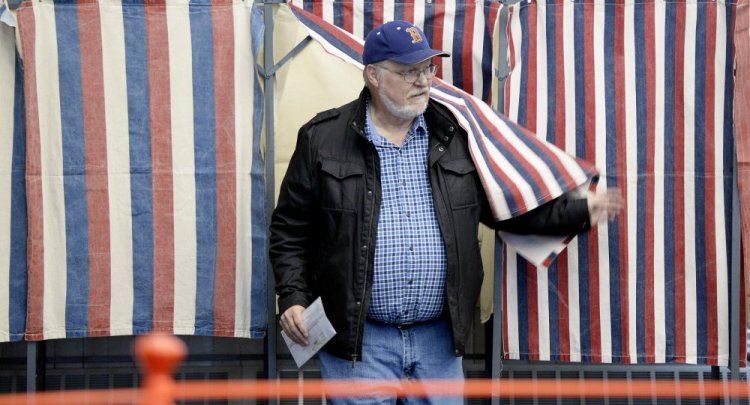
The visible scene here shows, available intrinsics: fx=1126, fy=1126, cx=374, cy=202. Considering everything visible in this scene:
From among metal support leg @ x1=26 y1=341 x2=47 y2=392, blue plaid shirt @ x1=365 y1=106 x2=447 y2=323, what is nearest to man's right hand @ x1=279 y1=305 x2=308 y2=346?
blue plaid shirt @ x1=365 y1=106 x2=447 y2=323

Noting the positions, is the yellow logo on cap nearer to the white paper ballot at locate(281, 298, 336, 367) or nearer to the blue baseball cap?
the blue baseball cap

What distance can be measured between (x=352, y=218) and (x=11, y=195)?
1.83 metres

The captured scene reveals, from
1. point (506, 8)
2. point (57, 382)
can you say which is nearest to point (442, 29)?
point (506, 8)

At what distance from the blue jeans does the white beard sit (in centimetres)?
74

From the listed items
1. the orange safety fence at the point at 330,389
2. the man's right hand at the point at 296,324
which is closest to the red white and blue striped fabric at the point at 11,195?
the orange safety fence at the point at 330,389

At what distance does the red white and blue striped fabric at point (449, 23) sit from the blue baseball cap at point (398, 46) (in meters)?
0.81

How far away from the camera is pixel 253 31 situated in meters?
4.88

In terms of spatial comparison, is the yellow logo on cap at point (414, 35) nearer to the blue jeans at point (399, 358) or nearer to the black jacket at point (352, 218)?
the black jacket at point (352, 218)

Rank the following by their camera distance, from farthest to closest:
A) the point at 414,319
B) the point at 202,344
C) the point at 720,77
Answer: the point at 202,344 → the point at 720,77 → the point at 414,319

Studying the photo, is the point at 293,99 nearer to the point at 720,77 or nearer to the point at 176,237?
the point at 176,237

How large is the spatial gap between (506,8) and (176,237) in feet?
5.76

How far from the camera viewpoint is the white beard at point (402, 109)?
4035 millimetres

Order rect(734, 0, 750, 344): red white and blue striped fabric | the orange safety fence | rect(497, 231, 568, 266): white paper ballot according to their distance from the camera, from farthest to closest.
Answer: rect(734, 0, 750, 344): red white and blue striped fabric, rect(497, 231, 568, 266): white paper ballot, the orange safety fence

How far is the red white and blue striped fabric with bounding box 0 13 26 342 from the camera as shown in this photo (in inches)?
195
